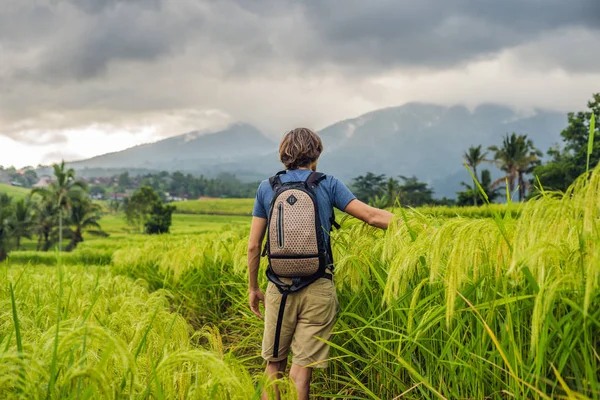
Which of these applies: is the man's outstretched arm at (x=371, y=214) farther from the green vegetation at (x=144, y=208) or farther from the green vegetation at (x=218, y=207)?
the green vegetation at (x=218, y=207)

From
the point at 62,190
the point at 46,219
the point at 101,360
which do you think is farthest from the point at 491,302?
the point at 46,219

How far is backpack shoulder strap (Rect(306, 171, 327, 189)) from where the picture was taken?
2.73m

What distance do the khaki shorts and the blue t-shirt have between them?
32cm

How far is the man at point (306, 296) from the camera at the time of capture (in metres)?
2.77

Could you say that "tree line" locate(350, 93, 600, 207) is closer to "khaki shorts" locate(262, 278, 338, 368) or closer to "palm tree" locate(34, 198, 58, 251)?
"khaki shorts" locate(262, 278, 338, 368)

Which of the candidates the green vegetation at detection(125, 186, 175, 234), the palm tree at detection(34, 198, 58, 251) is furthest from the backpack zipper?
the palm tree at detection(34, 198, 58, 251)

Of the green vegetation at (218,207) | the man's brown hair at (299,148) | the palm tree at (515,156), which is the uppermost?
the palm tree at (515,156)

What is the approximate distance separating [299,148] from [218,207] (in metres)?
95.6

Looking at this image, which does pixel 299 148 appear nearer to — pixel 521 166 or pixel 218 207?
pixel 521 166

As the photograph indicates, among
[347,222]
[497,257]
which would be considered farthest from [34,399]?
[347,222]

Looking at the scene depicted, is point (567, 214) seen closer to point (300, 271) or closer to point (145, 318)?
point (300, 271)

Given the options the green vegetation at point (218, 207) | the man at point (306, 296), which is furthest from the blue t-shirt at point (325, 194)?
the green vegetation at point (218, 207)

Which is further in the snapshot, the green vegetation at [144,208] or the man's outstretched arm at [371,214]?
the green vegetation at [144,208]

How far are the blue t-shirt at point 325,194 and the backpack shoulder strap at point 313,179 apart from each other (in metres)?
0.03
